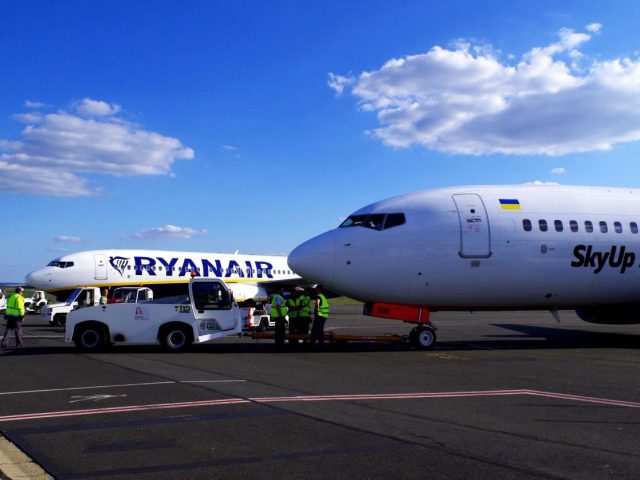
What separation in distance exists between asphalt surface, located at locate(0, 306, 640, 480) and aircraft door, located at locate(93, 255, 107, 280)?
76.4 ft

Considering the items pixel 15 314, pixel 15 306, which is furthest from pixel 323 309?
pixel 15 306

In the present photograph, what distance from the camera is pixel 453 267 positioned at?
1634 cm

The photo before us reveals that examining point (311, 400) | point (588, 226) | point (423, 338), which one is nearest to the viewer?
point (311, 400)

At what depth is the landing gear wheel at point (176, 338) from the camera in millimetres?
15898

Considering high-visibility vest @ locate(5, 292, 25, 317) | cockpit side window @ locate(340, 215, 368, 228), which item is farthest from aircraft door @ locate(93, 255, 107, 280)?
cockpit side window @ locate(340, 215, 368, 228)

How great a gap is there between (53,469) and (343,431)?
119 inches

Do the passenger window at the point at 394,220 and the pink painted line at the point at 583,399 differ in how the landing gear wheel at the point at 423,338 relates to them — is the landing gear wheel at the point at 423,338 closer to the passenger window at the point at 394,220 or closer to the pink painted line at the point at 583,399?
the passenger window at the point at 394,220

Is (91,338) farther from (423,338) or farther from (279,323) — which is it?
(423,338)

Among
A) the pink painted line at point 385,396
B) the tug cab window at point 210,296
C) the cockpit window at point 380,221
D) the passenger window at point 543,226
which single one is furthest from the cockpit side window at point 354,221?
the pink painted line at point 385,396

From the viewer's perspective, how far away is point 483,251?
1647 cm

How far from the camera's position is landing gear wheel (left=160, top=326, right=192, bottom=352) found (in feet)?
52.2

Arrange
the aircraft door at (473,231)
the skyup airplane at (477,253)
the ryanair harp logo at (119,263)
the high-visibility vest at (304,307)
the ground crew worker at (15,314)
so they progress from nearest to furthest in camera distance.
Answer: the skyup airplane at (477,253)
the aircraft door at (473,231)
the high-visibility vest at (304,307)
the ground crew worker at (15,314)
the ryanair harp logo at (119,263)

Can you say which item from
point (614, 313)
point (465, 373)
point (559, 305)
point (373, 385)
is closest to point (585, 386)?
point (465, 373)

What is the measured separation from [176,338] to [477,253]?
8354 millimetres
